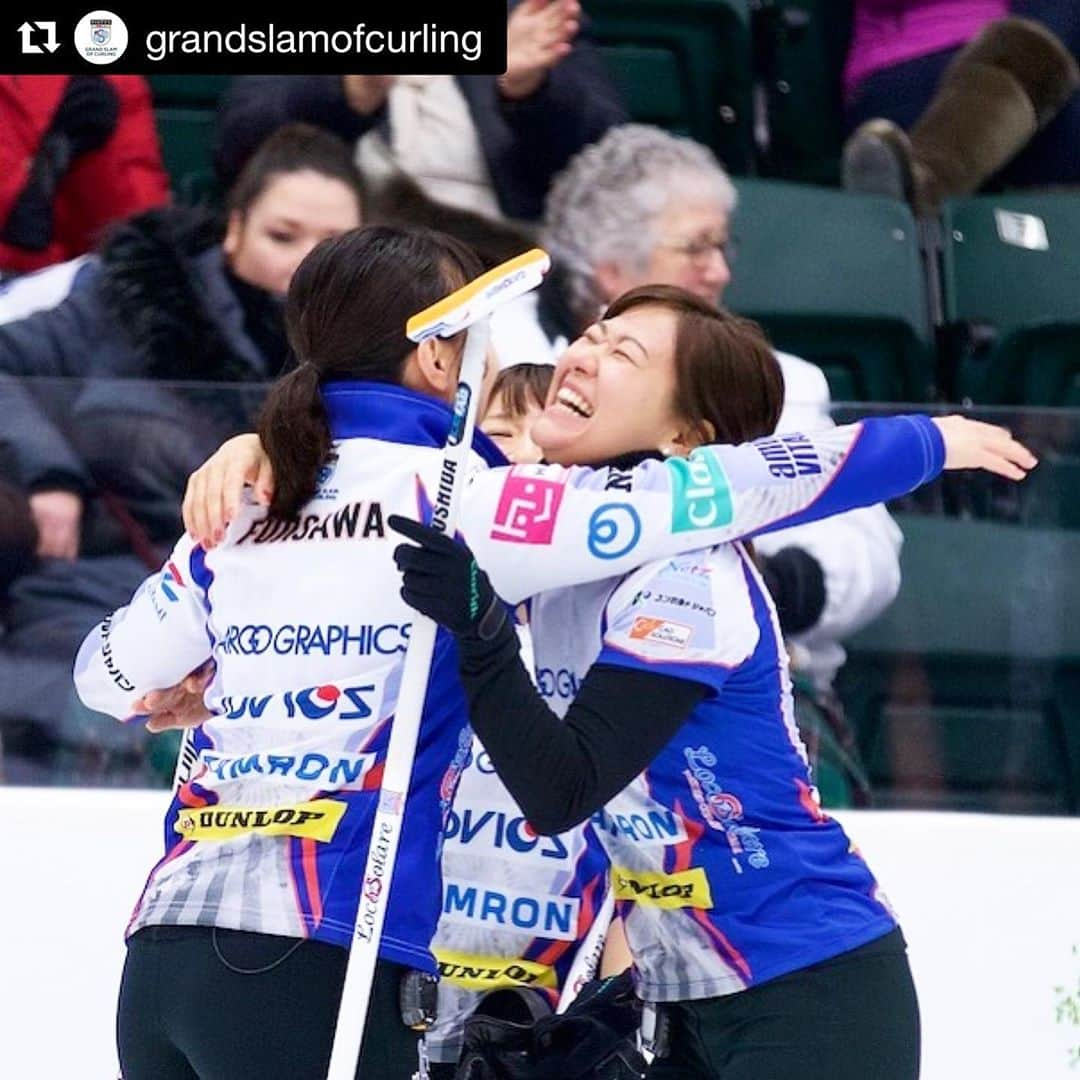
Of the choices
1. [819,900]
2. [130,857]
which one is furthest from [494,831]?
[130,857]

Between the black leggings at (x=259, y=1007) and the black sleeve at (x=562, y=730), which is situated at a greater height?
the black sleeve at (x=562, y=730)

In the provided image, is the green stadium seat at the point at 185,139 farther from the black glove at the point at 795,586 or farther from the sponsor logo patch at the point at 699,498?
the sponsor logo patch at the point at 699,498

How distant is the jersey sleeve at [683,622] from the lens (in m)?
1.86

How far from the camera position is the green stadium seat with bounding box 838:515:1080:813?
120 inches

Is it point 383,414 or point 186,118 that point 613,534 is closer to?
point 383,414

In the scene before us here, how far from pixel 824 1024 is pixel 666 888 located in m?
0.17

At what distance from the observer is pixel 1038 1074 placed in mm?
2787

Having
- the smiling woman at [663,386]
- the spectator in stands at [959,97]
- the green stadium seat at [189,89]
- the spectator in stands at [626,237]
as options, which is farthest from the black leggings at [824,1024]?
the green stadium seat at [189,89]

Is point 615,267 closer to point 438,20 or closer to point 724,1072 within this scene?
point 438,20

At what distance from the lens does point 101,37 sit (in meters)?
4.32

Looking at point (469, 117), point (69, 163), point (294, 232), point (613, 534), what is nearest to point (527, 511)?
point (613, 534)

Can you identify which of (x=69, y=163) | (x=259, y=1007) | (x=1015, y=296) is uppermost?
(x=69, y=163)

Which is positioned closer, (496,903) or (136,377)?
(496,903)

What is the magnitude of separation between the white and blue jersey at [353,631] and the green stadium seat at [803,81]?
119 inches
